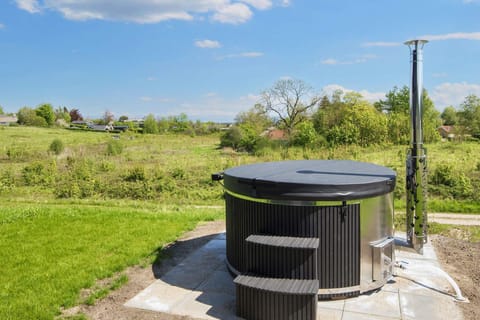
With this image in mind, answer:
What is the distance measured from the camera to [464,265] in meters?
6.41

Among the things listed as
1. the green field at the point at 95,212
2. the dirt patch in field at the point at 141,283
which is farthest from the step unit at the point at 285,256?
the green field at the point at 95,212

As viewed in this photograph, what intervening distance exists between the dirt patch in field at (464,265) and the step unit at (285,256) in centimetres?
192

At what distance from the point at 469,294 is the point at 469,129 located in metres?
45.2

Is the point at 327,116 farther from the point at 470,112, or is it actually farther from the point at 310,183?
the point at 310,183

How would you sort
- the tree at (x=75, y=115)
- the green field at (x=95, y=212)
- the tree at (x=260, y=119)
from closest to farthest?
the green field at (x=95, y=212) < the tree at (x=260, y=119) < the tree at (x=75, y=115)

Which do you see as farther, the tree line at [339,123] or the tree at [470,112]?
the tree at [470,112]

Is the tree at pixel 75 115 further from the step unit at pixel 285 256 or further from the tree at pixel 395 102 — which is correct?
the step unit at pixel 285 256

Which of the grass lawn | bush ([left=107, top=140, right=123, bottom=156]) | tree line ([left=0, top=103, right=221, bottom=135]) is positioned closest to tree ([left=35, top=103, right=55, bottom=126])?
tree line ([left=0, top=103, right=221, bottom=135])

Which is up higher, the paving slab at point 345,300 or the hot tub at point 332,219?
the hot tub at point 332,219

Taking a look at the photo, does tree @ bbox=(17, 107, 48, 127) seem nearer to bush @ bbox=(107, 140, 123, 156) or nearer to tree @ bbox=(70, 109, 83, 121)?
tree @ bbox=(70, 109, 83, 121)

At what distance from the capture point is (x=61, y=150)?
24.9m

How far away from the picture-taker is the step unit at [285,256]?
4766 mm

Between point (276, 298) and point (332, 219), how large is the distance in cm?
122

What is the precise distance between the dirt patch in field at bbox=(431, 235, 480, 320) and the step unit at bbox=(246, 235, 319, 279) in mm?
1916
